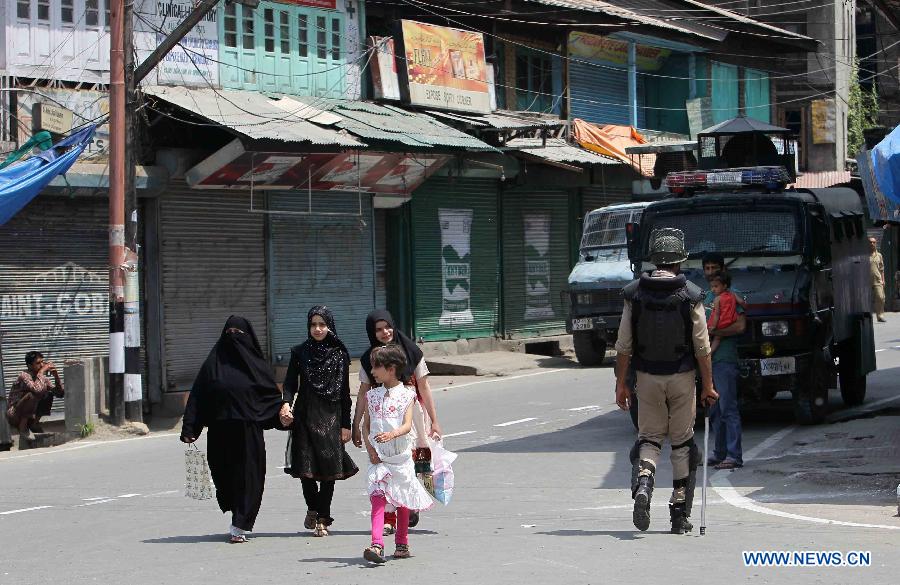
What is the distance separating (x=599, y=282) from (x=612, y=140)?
819 centimetres

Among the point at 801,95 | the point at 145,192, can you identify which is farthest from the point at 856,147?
the point at 145,192

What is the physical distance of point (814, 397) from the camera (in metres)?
14.4

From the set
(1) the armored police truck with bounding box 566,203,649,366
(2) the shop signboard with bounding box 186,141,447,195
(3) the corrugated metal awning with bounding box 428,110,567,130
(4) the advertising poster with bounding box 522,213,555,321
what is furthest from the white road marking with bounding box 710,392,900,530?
(4) the advertising poster with bounding box 522,213,555,321

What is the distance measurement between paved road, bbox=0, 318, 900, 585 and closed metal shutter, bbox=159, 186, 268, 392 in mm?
5714

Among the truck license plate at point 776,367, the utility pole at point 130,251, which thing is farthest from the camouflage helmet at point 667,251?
the utility pole at point 130,251

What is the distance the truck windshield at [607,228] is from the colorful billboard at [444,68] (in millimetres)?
3825

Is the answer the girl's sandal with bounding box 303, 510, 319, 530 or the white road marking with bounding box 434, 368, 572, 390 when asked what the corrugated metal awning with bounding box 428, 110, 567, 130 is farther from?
the girl's sandal with bounding box 303, 510, 319, 530

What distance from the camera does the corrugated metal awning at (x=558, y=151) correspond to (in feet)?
85.7

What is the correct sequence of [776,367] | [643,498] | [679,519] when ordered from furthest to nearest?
[776,367], [679,519], [643,498]

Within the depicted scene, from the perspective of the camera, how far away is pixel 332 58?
2391 centimetres

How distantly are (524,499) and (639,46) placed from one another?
23433 millimetres

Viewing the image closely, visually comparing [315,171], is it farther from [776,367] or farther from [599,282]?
[776,367]

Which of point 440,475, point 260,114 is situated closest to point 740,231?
point 440,475

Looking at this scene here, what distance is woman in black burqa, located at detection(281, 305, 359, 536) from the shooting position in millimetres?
9164
